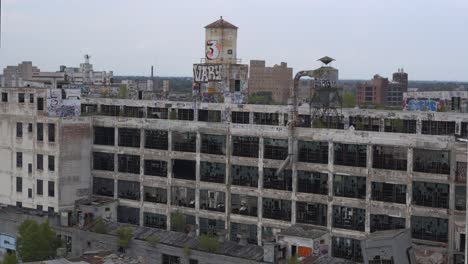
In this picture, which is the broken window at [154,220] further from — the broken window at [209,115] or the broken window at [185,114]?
the broken window at [209,115]

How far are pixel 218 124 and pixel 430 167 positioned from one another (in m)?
22.5

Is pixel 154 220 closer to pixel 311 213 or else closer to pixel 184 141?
pixel 184 141

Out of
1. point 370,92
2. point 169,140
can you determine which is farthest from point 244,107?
point 370,92

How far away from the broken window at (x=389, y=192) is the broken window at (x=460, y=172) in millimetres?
4917

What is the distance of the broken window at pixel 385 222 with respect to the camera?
63594 mm

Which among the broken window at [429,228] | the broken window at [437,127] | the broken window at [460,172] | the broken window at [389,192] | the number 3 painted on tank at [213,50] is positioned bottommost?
the broken window at [429,228]

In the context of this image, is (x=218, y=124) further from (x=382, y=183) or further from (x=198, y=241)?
(x=382, y=183)

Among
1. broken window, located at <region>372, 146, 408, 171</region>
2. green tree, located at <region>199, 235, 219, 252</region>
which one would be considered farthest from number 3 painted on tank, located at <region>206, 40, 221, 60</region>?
broken window, located at <region>372, 146, 408, 171</region>

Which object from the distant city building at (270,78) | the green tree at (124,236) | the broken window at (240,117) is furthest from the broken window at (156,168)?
the distant city building at (270,78)

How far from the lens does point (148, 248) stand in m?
72.1

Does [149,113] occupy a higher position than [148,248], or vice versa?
[149,113]

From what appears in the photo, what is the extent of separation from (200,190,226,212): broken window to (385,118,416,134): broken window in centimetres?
1878

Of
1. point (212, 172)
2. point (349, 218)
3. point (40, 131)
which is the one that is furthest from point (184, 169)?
point (349, 218)

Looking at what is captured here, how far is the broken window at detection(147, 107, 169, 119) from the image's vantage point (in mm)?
80938
